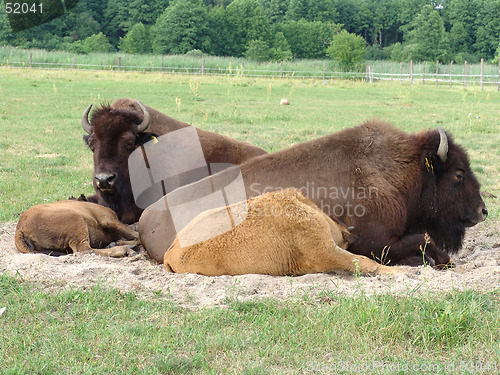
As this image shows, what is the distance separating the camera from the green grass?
11.6ft

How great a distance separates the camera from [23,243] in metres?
6.11

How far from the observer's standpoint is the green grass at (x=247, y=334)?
11.6 ft

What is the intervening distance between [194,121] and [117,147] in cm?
982

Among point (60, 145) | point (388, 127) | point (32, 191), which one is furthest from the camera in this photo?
point (60, 145)

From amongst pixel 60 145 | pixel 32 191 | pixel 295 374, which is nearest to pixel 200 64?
pixel 60 145

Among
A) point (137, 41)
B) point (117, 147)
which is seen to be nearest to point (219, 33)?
point (137, 41)

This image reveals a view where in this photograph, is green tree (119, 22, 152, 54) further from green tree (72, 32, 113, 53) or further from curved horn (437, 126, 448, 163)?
curved horn (437, 126, 448, 163)

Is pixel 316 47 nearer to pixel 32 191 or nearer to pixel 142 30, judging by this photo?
pixel 142 30

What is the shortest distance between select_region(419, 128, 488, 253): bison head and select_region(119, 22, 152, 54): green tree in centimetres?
8242

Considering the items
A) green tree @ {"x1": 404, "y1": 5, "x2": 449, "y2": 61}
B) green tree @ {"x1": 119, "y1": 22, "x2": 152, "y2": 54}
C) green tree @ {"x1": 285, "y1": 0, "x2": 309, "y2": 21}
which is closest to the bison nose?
green tree @ {"x1": 404, "y1": 5, "x2": 449, "y2": 61}

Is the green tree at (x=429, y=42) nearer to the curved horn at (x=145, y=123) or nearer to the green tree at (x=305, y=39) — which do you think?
the green tree at (x=305, y=39)

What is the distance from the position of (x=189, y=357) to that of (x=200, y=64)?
47.2 m

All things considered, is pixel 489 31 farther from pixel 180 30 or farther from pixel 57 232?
pixel 57 232

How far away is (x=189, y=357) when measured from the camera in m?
3.61
